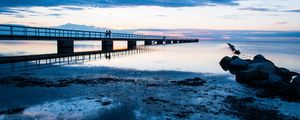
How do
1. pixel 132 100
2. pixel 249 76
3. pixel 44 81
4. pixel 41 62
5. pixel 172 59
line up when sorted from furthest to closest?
pixel 172 59, pixel 41 62, pixel 249 76, pixel 44 81, pixel 132 100

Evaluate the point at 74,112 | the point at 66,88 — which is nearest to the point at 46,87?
the point at 66,88

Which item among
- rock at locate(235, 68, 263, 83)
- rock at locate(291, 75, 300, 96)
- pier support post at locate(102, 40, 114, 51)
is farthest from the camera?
pier support post at locate(102, 40, 114, 51)

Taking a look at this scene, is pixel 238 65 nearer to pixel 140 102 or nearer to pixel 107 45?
pixel 140 102

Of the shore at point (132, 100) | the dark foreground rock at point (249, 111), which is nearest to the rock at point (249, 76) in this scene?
the shore at point (132, 100)

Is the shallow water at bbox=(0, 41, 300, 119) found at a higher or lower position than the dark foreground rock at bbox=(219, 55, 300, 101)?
lower

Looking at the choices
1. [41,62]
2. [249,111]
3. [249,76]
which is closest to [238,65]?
[249,76]

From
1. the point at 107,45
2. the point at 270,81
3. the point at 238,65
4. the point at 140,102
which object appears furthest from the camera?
the point at 107,45

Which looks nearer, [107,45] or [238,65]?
[238,65]

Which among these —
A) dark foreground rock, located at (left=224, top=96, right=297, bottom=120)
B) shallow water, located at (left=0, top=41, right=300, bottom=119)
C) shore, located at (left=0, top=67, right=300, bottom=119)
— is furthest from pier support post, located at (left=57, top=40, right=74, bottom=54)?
dark foreground rock, located at (left=224, top=96, right=297, bottom=120)

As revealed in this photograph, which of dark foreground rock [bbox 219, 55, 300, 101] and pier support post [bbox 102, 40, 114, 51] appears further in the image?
pier support post [bbox 102, 40, 114, 51]

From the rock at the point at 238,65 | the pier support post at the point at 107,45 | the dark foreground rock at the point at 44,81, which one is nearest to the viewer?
the dark foreground rock at the point at 44,81

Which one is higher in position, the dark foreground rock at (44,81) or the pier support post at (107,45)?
the pier support post at (107,45)

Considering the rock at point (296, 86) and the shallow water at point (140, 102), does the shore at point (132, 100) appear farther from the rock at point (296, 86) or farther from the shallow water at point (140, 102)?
the rock at point (296, 86)

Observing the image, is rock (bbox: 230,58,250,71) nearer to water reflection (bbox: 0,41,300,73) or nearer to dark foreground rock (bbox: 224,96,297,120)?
water reflection (bbox: 0,41,300,73)
